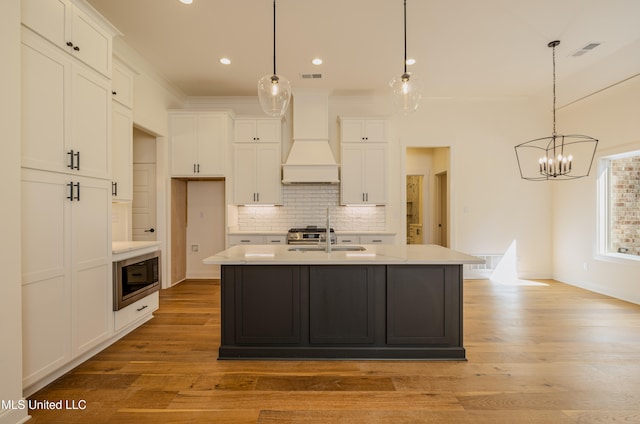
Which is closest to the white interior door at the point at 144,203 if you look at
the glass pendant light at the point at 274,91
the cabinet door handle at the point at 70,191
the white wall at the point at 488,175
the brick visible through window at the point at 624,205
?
the cabinet door handle at the point at 70,191

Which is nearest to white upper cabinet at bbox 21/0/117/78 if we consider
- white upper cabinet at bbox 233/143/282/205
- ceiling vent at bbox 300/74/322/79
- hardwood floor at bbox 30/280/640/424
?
hardwood floor at bbox 30/280/640/424

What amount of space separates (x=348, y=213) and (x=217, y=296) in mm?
2599

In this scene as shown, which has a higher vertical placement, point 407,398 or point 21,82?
point 21,82

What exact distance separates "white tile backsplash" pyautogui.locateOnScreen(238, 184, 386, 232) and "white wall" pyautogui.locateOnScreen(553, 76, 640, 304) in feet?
10.2

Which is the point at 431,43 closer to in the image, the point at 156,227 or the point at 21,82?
the point at 21,82

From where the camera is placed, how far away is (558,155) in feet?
13.9

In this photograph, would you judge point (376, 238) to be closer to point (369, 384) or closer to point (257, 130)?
point (257, 130)

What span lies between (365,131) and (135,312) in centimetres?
421

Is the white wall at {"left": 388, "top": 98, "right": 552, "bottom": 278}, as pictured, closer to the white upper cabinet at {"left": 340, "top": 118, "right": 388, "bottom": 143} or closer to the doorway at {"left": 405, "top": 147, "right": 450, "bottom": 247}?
the white upper cabinet at {"left": 340, "top": 118, "right": 388, "bottom": 143}

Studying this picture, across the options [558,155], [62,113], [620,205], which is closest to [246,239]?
[62,113]

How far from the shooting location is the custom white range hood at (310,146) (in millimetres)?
5391

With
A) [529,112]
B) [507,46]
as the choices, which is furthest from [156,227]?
[529,112]

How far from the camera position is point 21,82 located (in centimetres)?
202

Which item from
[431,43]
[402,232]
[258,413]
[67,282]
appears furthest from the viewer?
[402,232]
